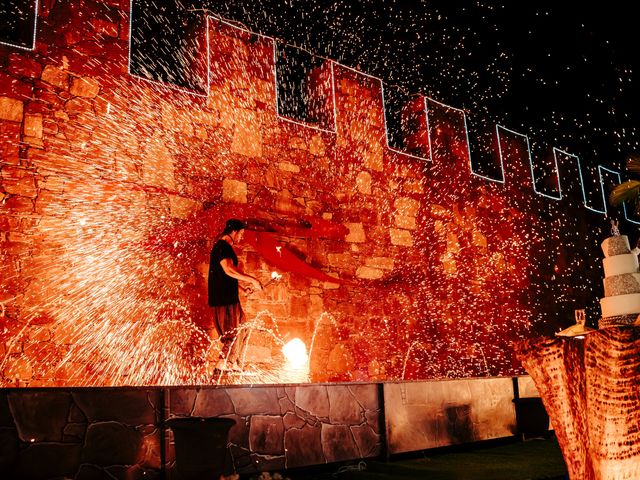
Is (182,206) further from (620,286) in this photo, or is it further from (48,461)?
(620,286)

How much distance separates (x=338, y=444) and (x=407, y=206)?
18.6 feet

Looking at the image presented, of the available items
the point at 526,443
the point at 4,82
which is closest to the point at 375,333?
the point at 526,443

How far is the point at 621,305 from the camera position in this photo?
260 inches

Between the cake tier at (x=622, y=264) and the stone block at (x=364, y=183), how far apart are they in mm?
3598

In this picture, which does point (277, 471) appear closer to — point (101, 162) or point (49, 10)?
point (101, 162)

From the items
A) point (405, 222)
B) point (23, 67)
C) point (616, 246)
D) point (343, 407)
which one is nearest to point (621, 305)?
point (616, 246)

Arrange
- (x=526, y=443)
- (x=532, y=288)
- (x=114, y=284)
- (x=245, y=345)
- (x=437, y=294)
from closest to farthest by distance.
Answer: (x=526, y=443), (x=114, y=284), (x=245, y=345), (x=437, y=294), (x=532, y=288)

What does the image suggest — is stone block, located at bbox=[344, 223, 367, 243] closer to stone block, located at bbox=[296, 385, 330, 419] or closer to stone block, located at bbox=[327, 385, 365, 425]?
stone block, located at bbox=[327, 385, 365, 425]

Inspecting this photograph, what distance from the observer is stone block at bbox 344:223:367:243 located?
8.43 meters

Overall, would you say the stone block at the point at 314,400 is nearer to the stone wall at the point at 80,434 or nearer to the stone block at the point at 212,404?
the stone block at the point at 212,404

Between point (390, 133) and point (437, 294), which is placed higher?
point (390, 133)

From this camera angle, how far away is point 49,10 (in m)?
6.26

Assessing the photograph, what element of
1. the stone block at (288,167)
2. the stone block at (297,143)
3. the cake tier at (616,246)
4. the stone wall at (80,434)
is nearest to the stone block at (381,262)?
the stone block at (288,167)

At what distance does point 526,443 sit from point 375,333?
10.3 ft
